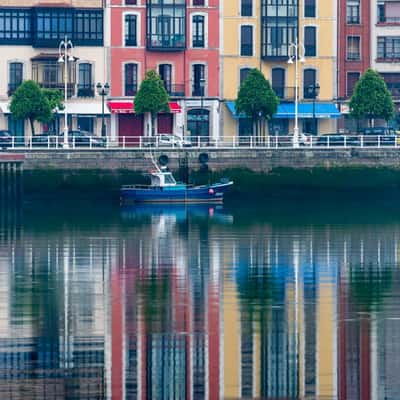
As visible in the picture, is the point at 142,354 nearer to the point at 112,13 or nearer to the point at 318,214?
the point at 318,214

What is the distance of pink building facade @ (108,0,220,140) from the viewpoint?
10362 centimetres

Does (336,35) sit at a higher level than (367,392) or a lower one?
higher

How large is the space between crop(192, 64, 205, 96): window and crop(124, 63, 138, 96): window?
3.51m

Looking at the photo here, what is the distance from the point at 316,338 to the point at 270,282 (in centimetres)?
1056

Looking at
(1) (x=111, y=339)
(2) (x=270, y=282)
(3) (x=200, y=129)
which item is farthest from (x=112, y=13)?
(1) (x=111, y=339)

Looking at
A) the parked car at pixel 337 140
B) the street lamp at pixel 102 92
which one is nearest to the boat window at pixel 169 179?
the parked car at pixel 337 140

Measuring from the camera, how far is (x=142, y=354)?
33.5 m

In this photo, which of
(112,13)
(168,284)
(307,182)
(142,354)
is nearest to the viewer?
(142,354)

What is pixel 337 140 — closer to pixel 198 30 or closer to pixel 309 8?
pixel 309 8

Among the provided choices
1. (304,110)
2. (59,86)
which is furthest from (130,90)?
(304,110)

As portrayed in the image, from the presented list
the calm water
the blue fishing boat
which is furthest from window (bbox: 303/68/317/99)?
the calm water

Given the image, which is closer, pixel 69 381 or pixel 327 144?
pixel 69 381

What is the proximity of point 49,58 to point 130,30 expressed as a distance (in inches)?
216

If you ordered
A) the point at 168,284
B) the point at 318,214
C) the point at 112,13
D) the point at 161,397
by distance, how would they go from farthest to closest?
the point at 112,13, the point at 318,214, the point at 168,284, the point at 161,397
